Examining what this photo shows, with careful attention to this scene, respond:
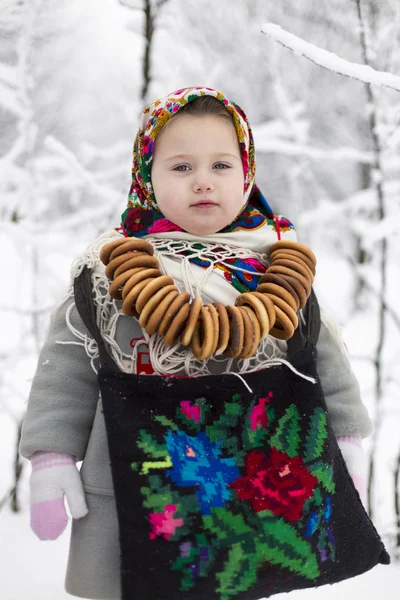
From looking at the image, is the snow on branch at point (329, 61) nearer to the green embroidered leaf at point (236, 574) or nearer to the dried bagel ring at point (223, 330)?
the dried bagel ring at point (223, 330)

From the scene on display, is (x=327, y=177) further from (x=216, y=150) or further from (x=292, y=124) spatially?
(x=216, y=150)

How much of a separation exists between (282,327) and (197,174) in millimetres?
357

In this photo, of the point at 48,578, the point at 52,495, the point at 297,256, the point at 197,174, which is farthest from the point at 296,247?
the point at 48,578

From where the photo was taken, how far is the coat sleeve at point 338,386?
1137mm

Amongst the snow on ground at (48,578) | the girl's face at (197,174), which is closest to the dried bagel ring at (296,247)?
the girl's face at (197,174)

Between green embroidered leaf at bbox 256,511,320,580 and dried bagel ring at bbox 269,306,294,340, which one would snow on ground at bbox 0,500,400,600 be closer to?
green embroidered leaf at bbox 256,511,320,580

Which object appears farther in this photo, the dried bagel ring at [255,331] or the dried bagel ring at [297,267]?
the dried bagel ring at [297,267]

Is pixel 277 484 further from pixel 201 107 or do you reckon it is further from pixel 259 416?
pixel 201 107

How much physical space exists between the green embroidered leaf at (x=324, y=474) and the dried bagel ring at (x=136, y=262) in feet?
1.60

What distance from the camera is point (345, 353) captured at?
120cm

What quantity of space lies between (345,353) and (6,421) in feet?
7.06

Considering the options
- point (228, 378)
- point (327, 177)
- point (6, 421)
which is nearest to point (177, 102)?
point (228, 378)

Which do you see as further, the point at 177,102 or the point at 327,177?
the point at 327,177

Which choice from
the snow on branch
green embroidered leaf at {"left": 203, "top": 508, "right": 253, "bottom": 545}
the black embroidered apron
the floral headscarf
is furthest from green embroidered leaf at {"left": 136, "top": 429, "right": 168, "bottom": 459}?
the snow on branch
